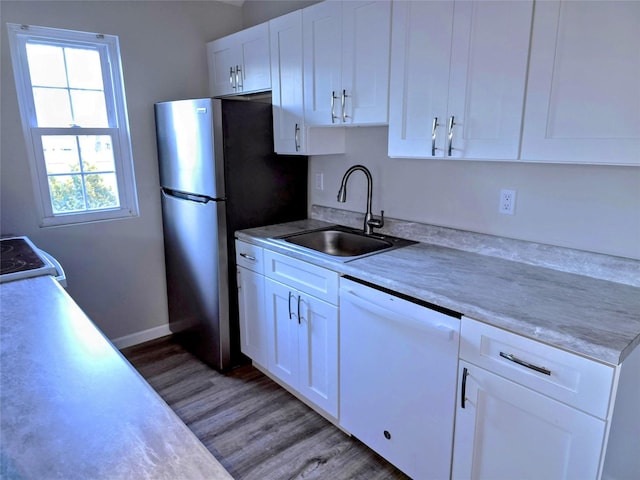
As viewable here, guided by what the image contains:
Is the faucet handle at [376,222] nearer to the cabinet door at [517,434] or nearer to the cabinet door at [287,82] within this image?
the cabinet door at [287,82]

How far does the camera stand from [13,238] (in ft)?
7.68

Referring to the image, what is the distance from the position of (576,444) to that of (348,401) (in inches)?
39.3

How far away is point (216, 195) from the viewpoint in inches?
95.7

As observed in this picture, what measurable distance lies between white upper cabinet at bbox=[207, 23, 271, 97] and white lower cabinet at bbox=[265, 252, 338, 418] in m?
1.13

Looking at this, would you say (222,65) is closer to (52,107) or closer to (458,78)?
(52,107)

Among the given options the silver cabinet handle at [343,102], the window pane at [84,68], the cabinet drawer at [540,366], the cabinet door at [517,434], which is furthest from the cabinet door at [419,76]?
the window pane at [84,68]

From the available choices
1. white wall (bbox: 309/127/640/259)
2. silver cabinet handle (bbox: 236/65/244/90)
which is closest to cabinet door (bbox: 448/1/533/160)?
white wall (bbox: 309/127/640/259)

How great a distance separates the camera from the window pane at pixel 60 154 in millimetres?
2604

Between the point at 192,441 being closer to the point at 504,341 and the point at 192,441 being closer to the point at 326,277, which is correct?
the point at 504,341

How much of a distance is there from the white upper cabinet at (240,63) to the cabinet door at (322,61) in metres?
0.38

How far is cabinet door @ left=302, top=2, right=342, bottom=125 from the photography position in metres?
2.08

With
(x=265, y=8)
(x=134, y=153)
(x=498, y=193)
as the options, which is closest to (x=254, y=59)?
(x=265, y=8)

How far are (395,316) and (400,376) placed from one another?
25cm

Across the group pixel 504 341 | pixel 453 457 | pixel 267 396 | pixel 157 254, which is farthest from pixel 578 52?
pixel 157 254
